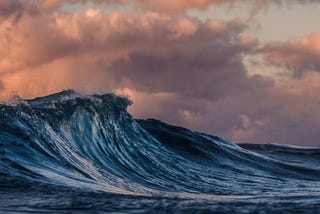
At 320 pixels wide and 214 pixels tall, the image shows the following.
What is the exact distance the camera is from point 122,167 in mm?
18312

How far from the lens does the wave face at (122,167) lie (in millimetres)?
7930

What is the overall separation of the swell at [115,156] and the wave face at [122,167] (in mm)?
36

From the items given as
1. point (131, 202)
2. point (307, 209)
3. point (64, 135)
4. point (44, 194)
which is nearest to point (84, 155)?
point (64, 135)

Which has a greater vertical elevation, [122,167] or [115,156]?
[115,156]

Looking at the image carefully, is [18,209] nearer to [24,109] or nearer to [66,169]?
[66,169]

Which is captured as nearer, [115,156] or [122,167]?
[122,167]

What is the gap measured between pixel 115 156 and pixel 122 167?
38.7 inches

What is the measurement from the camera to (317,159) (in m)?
31.5

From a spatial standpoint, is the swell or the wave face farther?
the swell

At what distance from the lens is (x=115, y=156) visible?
19.2 m

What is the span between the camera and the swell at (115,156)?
13703mm

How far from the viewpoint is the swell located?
1370cm

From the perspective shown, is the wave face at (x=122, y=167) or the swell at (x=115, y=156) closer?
the wave face at (x=122, y=167)

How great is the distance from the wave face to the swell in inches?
1.4
